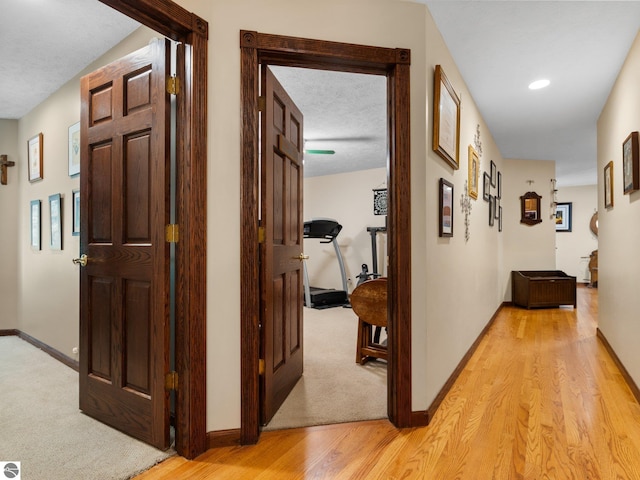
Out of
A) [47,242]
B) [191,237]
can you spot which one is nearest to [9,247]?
[47,242]

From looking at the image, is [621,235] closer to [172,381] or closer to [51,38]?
[172,381]

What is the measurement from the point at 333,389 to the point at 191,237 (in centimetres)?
150

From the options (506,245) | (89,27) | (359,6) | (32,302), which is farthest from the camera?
(506,245)

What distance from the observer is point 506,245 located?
6.27 m

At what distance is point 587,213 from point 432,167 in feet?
28.8

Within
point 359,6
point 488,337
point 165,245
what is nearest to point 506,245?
point 488,337

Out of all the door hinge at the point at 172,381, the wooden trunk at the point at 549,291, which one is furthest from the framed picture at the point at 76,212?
the wooden trunk at the point at 549,291

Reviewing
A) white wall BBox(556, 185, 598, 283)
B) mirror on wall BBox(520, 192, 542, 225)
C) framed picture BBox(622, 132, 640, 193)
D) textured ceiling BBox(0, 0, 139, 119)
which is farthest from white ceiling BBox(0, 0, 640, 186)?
white wall BBox(556, 185, 598, 283)

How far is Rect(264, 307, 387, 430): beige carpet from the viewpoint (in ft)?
7.23

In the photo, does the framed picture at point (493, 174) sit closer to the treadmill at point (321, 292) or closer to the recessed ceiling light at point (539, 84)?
the recessed ceiling light at point (539, 84)

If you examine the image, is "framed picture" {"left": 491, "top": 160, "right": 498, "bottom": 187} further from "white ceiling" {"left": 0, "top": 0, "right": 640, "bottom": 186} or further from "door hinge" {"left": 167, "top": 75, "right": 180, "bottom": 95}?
"door hinge" {"left": 167, "top": 75, "right": 180, "bottom": 95}

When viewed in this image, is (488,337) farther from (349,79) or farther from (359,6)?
(359,6)

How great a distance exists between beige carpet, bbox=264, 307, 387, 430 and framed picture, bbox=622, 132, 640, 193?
7.03ft

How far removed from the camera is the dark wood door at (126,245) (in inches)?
71.6
